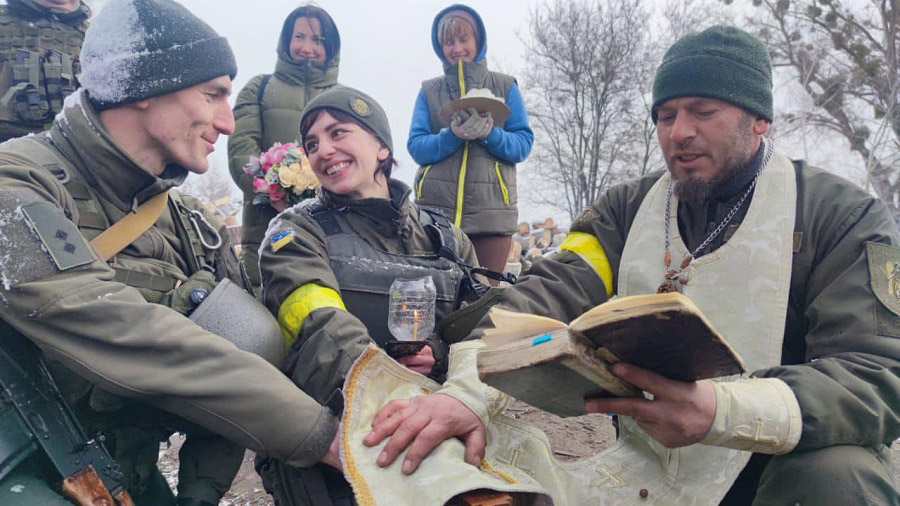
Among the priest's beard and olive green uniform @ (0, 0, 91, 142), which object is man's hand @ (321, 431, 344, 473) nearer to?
the priest's beard

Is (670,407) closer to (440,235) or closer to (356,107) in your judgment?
(440,235)

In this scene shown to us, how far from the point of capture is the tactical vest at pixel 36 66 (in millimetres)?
3863

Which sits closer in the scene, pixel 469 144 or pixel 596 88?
pixel 469 144

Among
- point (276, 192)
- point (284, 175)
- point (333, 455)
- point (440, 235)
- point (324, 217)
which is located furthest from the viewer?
point (276, 192)

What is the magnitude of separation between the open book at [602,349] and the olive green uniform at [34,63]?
397 cm

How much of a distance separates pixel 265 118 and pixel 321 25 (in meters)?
0.77

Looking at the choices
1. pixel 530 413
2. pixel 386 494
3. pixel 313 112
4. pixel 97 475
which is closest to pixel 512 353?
pixel 386 494

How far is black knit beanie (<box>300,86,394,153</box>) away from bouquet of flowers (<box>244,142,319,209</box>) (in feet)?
1.86

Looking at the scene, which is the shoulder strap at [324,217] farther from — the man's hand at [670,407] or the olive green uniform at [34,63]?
the olive green uniform at [34,63]

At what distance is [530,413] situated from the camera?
13.6ft

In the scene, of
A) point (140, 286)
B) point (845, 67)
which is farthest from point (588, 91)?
point (140, 286)

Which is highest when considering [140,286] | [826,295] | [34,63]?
[34,63]

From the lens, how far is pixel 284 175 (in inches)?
132

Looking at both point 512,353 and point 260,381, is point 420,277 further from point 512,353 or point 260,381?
point 512,353
